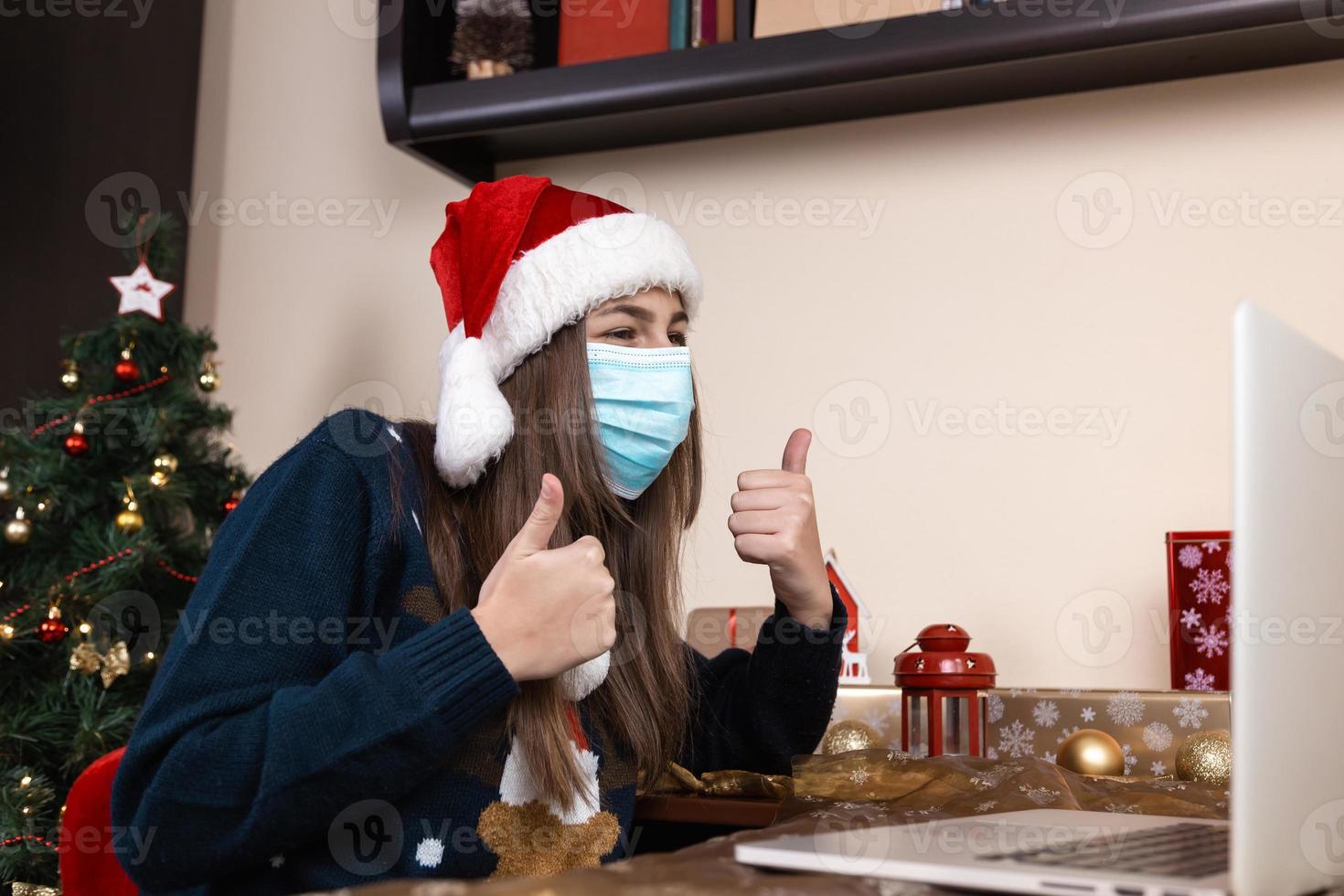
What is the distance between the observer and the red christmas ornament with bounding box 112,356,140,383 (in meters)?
1.87

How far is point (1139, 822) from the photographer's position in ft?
2.64

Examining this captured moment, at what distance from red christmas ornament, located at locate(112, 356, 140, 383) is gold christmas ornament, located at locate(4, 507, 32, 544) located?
0.26 meters

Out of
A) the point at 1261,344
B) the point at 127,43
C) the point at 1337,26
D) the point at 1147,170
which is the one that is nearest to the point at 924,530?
the point at 1147,170

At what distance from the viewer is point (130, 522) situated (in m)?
1.80

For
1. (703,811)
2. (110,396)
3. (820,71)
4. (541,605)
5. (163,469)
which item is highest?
(820,71)

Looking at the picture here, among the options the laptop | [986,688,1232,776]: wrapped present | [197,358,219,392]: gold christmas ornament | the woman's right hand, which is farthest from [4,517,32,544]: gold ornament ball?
the laptop

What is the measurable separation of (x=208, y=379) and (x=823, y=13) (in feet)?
3.82

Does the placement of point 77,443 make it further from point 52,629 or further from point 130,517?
point 52,629

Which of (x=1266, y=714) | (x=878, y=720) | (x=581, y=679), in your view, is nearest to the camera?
(x=1266, y=714)

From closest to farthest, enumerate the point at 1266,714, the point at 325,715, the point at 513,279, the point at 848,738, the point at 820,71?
the point at 1266,714
the point at 325,715
the point at 513,279
the point at 848,738
the point at 820,71

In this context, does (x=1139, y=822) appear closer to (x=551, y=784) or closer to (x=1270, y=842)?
(x=1270, y=842)

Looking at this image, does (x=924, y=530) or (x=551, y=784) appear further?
(x=924, y=530)

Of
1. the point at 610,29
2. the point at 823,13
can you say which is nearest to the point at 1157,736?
the point at 823,13

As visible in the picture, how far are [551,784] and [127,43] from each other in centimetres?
183
